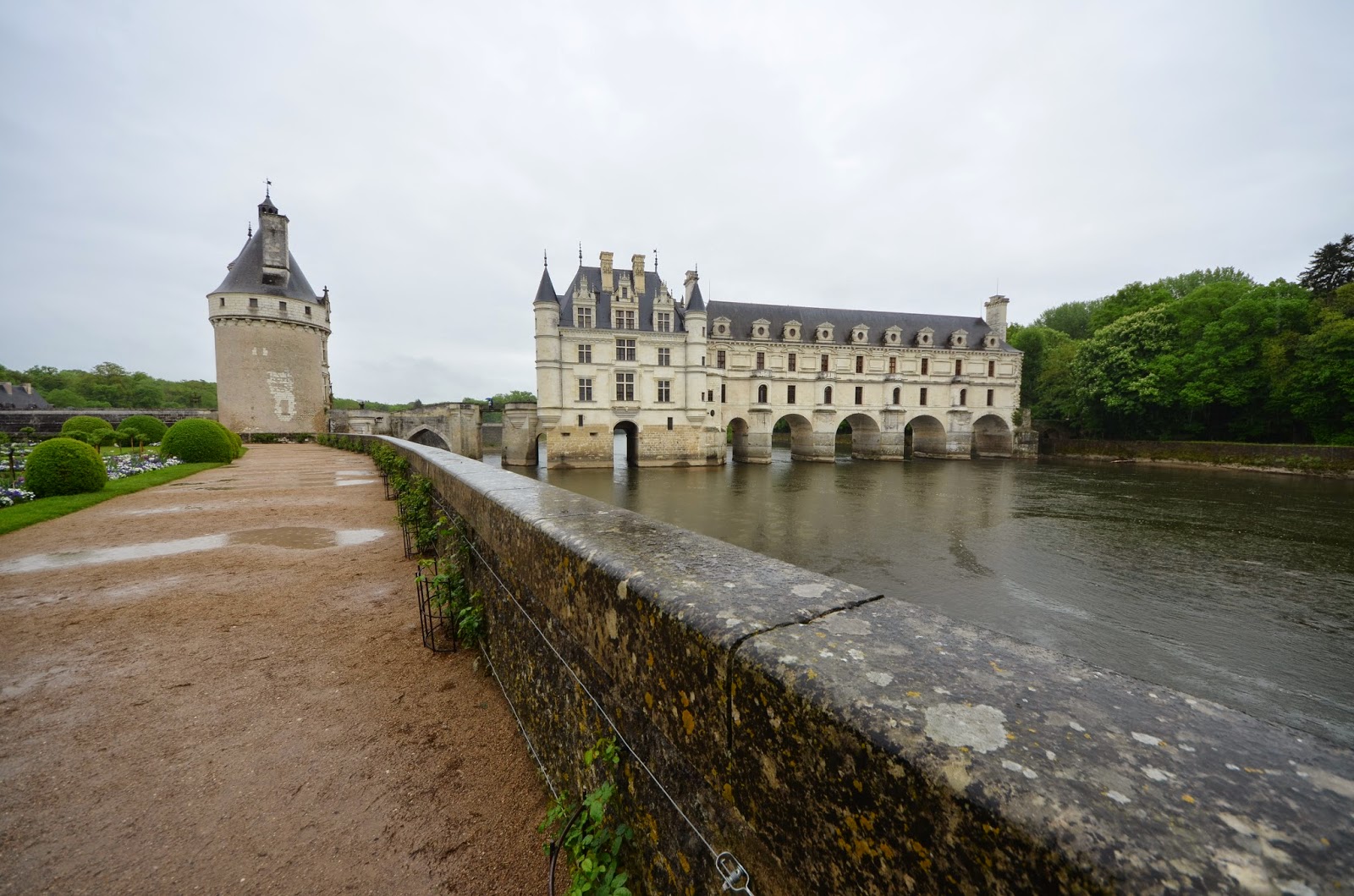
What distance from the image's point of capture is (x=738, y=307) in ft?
142

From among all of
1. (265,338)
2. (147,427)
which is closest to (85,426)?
(147,427)

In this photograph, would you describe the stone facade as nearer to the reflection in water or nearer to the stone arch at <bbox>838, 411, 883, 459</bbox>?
the stone arch at <bbox>838, 411, 883, 459</bbox>

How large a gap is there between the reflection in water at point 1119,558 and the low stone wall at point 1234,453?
181 cm

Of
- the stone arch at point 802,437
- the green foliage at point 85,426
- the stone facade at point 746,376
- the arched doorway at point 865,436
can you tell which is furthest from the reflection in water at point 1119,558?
the green foliage at point 85,426

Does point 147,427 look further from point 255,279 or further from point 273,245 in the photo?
point 273,245

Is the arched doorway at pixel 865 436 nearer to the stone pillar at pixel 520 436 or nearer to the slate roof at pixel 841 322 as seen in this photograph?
the slate roof at pixel 841 322

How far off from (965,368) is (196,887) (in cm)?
5016

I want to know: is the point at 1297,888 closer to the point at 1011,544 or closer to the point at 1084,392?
the point at 1011,544

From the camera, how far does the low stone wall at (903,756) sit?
2.38 ft

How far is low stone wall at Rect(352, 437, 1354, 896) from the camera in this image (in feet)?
2.38

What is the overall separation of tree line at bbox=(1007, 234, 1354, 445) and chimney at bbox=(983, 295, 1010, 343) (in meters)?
5.87

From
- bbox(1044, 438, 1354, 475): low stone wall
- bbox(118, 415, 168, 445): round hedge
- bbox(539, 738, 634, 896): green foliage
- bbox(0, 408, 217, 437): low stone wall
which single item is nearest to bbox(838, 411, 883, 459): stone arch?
bbox(1044, 438, 1354, 475): low stone wall

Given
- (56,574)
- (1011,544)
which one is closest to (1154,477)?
(1011,544)

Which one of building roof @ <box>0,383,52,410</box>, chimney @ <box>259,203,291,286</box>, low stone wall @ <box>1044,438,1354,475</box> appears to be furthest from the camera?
building roof @ <box>0,383,52,410</box>
